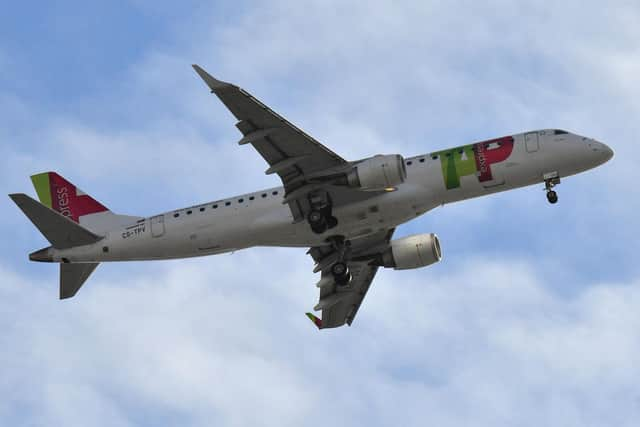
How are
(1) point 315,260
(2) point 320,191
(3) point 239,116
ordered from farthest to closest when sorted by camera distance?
(1) point 315,260 < (2) point 320,191 < (3) point 239,116

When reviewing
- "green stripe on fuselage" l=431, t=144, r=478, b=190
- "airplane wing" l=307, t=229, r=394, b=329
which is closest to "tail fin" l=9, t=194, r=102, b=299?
"airplane wing" l=307, t=229, r=394, b=329

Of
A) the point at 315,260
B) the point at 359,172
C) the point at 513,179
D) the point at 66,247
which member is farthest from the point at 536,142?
the point at 66,247

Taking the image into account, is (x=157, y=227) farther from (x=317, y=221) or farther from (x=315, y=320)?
(x=315, y=320)

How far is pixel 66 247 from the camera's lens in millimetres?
57375

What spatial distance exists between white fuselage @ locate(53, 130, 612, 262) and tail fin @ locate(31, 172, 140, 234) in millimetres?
3348

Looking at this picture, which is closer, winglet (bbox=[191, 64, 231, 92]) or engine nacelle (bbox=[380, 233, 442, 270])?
winglet (bbox=[191, 64, 231, 92])

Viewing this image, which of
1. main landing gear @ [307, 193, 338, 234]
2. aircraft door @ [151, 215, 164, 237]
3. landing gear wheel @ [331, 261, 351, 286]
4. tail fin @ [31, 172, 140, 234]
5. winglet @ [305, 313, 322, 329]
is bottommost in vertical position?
winglet @ [305, 313, 322, 329]

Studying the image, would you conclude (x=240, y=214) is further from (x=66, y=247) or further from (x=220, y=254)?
(x=66, y=247)

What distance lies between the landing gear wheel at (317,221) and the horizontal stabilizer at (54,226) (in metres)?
11.3

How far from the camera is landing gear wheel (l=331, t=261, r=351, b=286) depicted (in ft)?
196

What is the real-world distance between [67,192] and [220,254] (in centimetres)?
1028

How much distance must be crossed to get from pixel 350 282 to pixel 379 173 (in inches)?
483

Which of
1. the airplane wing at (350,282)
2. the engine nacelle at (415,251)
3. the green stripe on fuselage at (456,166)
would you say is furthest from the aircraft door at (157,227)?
the green stripe on fuselage at (456,166)

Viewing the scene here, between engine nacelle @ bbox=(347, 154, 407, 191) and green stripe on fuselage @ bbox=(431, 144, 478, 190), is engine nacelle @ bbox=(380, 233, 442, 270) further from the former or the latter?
engine nacelle @ bbox=(347, 154, 407, 191)
